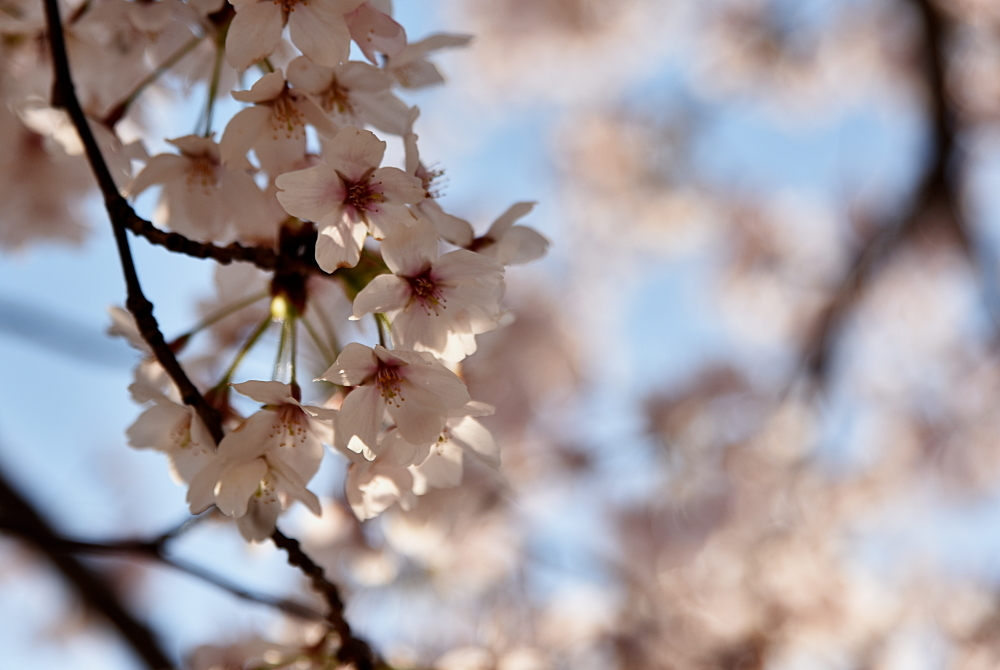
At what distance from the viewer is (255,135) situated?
2.79 feet

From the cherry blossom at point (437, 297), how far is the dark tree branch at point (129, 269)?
21 centimetres

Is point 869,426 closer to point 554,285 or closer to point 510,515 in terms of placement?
point 554,285

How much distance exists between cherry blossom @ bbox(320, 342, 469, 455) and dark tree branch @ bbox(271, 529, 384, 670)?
135mm

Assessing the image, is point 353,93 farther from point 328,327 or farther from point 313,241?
point 328,327

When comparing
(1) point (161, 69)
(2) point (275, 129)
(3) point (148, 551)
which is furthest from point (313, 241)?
(3) point (148, 551)

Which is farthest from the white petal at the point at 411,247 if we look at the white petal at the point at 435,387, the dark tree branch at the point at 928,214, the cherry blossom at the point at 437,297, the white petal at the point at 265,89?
the dark tree branch at the point at 928,214

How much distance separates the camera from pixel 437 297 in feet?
2.64

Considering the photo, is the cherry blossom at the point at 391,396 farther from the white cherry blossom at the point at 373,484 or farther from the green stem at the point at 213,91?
the green stem at the point at 213,91

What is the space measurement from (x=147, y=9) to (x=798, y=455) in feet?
12.0

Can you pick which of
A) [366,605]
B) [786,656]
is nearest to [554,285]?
[786,656]

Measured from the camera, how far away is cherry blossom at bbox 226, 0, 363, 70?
30.4 inches

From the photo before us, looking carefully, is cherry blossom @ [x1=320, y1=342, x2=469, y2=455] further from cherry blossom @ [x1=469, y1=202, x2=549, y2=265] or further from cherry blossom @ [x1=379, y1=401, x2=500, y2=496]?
cherry blossom @ [x1=469, y1=202, x2=549, y2=265]

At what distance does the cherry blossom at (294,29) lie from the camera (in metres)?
0.77

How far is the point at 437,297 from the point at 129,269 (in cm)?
32
